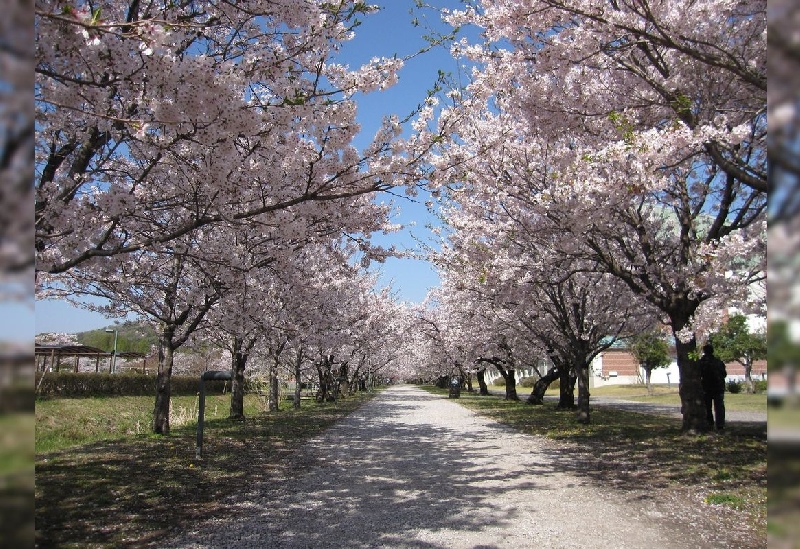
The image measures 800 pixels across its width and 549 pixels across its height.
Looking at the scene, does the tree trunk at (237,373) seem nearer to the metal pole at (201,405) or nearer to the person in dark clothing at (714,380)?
the metal pole at (201,405)

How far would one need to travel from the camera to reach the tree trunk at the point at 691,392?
37.1 feet

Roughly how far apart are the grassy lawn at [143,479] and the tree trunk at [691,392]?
832 cm

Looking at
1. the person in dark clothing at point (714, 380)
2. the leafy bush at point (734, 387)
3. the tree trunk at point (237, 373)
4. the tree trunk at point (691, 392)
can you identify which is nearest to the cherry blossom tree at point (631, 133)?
the tree trunk at point (691, 392)

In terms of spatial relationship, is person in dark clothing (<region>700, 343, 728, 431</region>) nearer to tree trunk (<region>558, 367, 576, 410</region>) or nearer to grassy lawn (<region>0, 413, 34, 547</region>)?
tree trunk (<region>558, 367, 576, 410</region>)

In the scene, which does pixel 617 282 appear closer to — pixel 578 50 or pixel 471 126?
pixel 471 126

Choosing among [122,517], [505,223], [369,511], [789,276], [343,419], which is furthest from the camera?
[343,419]

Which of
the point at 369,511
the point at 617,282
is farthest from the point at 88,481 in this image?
the point at 617,282

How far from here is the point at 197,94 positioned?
4.47 metres

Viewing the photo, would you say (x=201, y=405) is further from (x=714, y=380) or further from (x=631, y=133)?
(x=714, y=380)

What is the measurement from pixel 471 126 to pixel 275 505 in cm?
760

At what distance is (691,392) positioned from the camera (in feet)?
37.4

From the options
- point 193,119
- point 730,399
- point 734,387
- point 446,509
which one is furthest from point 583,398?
point 734,387

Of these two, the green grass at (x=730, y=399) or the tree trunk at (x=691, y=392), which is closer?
the green grass at (x=730, y=399)

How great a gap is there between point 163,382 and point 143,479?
552 centimetres
